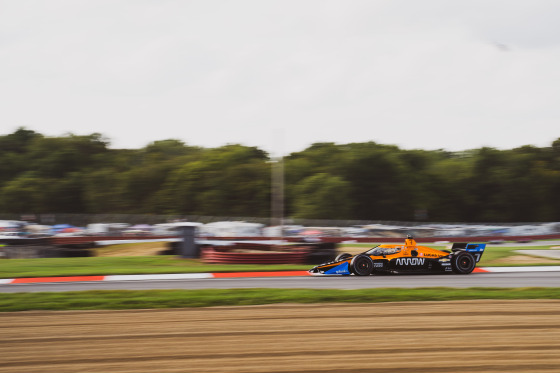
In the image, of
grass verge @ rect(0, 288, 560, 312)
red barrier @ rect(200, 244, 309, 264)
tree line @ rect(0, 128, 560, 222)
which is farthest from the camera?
tree line @ rect(0, 128, 560, 222)

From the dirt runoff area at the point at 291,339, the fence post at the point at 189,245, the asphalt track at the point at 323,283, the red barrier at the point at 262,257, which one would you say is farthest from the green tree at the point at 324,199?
the dirt runoff area at the point at 291,339

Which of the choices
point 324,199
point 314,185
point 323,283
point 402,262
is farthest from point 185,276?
point 314,185

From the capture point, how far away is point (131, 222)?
35.0m

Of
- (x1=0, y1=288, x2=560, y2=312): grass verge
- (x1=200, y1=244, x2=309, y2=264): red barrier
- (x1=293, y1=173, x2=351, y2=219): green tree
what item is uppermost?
(x1=293, y1=173, x2=351, y2=219): green tree

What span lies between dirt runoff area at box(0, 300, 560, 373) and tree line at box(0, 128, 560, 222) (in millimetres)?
41871

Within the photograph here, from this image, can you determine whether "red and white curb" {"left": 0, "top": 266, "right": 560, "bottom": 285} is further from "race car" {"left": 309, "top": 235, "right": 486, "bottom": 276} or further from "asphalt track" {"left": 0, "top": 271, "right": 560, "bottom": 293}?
"race car" {"left": 309, "top": 235, "right": 486, "bottom": 276}

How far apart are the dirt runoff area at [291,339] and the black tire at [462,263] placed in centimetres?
557

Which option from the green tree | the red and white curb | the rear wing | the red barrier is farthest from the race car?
the green tree

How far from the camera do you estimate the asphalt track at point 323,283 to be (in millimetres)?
12680

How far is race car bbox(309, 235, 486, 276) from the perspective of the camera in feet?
48.2

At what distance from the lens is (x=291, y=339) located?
287 inches

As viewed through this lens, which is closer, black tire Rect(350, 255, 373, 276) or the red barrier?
black tire Rect(350, 255, 373, 276)

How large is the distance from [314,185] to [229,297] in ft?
136

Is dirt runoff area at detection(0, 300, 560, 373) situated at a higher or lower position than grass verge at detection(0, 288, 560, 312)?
lower
